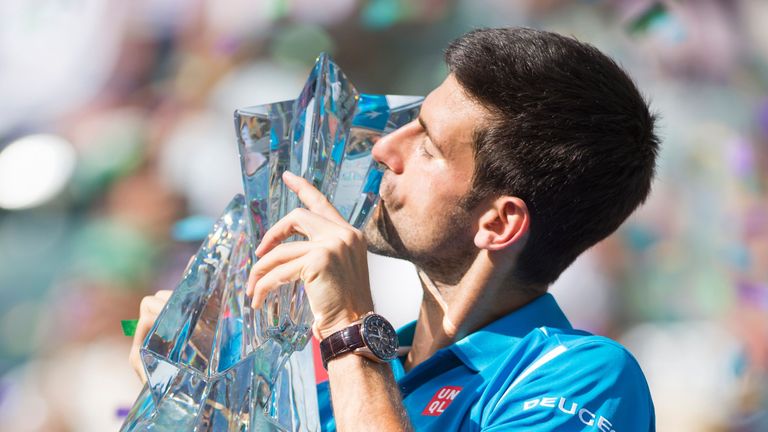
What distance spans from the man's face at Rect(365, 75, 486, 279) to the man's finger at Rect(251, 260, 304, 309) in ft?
1.02

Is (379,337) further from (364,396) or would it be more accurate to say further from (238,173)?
(238,173)

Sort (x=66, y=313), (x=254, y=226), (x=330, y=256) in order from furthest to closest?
(x=66, y=313), (x=254, y=226), (x=330, y=256)

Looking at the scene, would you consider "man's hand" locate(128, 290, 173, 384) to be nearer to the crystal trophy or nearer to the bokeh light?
the crystal trophy

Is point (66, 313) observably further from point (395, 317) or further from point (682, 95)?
point (682, 95)

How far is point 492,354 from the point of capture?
5.08 ft

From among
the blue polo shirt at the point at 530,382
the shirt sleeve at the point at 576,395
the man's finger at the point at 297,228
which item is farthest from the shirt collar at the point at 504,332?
the man's finger at the point at 297,228

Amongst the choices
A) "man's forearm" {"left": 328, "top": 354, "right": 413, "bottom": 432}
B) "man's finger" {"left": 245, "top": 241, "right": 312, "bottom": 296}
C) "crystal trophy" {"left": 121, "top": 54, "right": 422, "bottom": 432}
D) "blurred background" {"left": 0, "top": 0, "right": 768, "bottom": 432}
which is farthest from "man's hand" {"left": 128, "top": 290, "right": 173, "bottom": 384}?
"blurred background" {"left": 0, "top": 0, "right": 768, "bottom": 432}

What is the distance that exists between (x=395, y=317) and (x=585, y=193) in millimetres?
1300

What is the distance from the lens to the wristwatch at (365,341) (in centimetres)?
131

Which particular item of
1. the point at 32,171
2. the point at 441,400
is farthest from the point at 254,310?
the point at 32,171

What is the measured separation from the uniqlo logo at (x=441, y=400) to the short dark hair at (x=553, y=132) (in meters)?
0.25

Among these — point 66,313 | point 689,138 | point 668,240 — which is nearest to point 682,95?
point 689,138

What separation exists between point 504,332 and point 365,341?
36cm

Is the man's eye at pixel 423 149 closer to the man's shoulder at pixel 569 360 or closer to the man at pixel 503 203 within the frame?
the man at pixel 503 203
